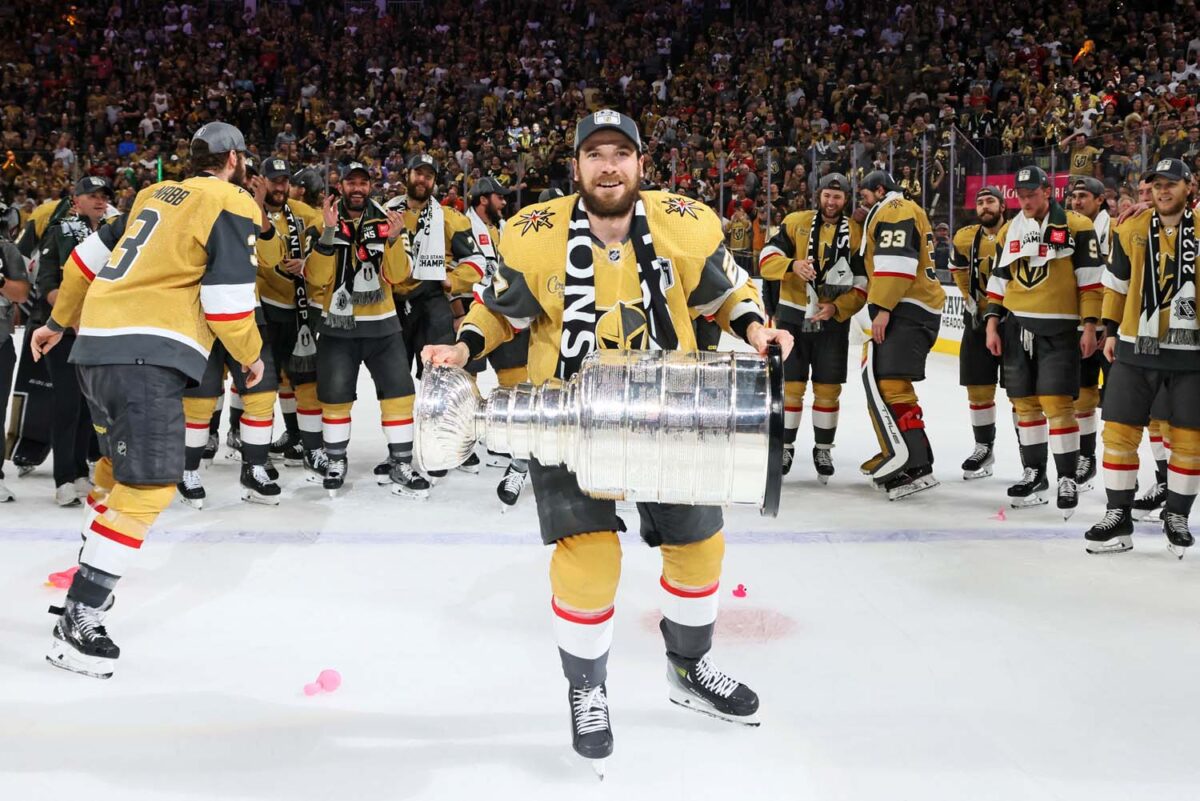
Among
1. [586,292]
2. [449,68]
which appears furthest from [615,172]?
[449,68]

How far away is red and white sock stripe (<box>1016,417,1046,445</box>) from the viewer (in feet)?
17.4

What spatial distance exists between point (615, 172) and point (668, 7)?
20589mm

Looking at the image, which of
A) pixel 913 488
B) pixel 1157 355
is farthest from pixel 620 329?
pixel 913 488

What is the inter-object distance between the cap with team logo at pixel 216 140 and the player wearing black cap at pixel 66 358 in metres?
1.88

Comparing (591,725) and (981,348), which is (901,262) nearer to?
(981,348)

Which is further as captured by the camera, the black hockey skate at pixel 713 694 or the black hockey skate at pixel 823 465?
the black hockey skate at pixel 823 465

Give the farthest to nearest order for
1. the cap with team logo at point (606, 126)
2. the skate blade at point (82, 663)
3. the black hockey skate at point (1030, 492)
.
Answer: the black hockey skate at point (1030, 492) → the skate blade at point (82, 663) → the cap with team logo at point (606, 126)

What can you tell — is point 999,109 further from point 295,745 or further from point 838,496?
point 295,745

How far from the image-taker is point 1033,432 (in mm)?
5324

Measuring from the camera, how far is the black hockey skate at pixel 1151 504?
196 inches

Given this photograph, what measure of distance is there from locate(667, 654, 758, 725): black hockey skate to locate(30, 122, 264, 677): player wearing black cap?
152 cm

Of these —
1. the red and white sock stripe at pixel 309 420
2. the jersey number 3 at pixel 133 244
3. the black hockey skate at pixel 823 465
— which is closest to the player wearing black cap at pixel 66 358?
the red and white sock stripe at pixel 309 420

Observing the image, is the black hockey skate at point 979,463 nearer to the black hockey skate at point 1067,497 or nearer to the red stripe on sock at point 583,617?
the black hockey skate at point 1067,497

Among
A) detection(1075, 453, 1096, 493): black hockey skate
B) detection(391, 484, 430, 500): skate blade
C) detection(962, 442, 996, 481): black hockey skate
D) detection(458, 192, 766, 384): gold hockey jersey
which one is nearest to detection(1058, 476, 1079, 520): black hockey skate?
detection(1075, 453, 1096, 493): black hockey skate
